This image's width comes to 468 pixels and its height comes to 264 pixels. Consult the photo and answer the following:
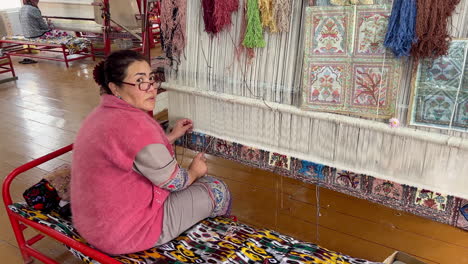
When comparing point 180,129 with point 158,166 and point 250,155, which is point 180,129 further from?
point 158,166

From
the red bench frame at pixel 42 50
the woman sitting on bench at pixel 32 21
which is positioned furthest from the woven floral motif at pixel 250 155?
the woman sitting on bench at pixel 32 21

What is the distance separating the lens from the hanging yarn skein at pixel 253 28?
1.77 metres

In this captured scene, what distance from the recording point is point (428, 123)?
154cm

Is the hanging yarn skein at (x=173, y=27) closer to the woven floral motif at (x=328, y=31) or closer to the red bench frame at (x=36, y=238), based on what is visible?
the woven floral motif at (x=328, y=31)

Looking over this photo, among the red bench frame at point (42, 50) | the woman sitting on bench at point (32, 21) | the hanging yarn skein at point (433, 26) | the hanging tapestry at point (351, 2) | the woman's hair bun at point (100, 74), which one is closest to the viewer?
the hanging yarn skein at point (433, 26)

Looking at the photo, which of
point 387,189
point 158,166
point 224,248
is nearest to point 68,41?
point 158,166

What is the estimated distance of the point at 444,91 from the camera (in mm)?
1490

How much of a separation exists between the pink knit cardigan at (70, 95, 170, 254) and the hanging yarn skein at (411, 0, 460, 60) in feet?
3.67

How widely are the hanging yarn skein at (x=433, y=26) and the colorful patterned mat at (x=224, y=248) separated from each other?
3.02ft

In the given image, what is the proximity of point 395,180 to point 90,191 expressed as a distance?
1.34 metres

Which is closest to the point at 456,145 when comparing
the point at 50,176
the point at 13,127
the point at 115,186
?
the point at 115,186

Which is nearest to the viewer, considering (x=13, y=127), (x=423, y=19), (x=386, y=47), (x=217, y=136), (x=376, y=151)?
(x=423, y=19)

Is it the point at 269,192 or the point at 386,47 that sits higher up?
the point at 386,47

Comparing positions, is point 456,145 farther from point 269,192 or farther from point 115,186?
point 269,192
